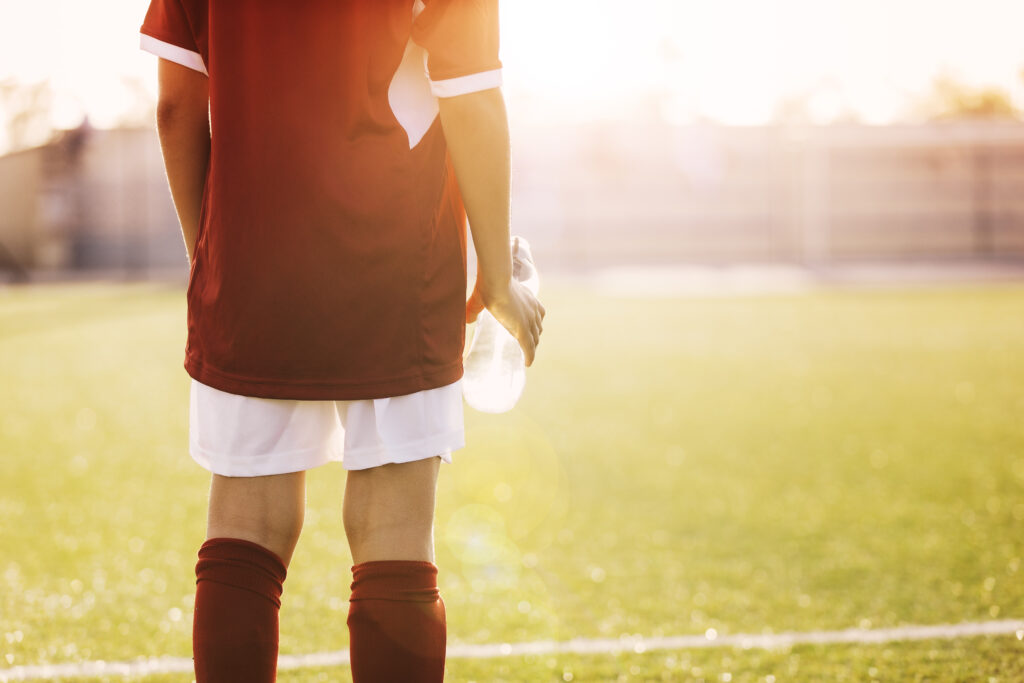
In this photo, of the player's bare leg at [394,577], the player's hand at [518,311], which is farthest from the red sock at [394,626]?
the player's hand at [518,311]

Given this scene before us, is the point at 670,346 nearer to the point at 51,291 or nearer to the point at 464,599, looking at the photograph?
the point at 464,599

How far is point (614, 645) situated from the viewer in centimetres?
243

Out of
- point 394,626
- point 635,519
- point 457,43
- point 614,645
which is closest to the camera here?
point 457,43

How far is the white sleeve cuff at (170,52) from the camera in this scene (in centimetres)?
134

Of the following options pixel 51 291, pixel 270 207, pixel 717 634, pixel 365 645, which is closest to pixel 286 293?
pixel 270 207

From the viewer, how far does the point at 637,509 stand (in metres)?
3.93

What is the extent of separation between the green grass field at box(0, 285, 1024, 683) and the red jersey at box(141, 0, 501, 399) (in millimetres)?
1222

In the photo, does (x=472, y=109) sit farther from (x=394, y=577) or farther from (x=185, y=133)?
(x=394, y=577)

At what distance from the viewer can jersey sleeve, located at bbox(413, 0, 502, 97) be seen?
118 cm

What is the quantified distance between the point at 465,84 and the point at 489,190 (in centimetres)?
14

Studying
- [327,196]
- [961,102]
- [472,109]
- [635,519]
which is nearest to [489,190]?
[472,109]

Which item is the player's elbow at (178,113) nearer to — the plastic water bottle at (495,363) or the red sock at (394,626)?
the plastic water bottle at (495,363)

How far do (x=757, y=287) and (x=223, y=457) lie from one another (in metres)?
18.5

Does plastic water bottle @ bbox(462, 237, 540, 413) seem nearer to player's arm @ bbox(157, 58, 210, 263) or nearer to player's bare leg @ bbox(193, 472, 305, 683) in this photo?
player's bare leg @ bbox(193, 472, 305, 683)
